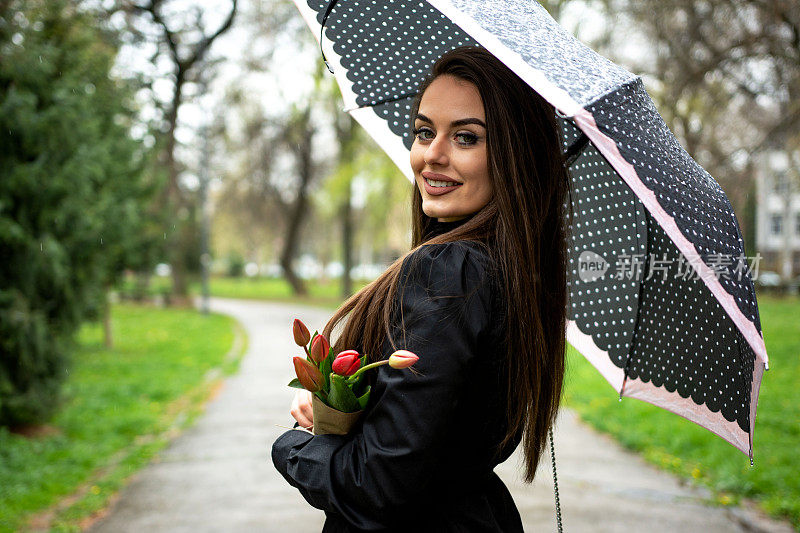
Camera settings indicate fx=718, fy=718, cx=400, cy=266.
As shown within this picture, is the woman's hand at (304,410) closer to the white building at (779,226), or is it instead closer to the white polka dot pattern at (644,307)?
the white polka dot pattern at (644,307)

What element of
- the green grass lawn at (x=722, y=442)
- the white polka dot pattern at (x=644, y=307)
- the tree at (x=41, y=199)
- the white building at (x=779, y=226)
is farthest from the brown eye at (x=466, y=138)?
the white building at (x=779, y=226)

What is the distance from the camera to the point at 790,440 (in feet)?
22.9

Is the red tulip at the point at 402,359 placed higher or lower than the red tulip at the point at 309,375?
higher

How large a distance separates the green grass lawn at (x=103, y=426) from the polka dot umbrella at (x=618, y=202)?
148 inches

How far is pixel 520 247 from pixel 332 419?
60cm

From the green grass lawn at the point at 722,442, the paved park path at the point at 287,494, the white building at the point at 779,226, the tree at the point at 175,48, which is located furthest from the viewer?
the white building at the point at 779,226

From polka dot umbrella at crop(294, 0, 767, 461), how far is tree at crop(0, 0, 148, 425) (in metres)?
4.48

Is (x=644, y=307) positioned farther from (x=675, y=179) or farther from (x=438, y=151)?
(x=438, y=151)

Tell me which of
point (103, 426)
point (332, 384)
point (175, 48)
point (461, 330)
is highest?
point (175, 48)

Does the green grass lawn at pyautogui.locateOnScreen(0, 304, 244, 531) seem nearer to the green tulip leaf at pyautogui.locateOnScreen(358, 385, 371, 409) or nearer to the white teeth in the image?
the green tulip leaf at pyautogui.locateOnScreen(358, 385, 371, 409)

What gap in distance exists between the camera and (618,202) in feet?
8.26

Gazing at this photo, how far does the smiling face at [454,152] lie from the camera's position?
72.6 inches

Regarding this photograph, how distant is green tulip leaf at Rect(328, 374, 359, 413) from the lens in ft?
5.29

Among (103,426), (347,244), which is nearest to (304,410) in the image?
(103,426)
